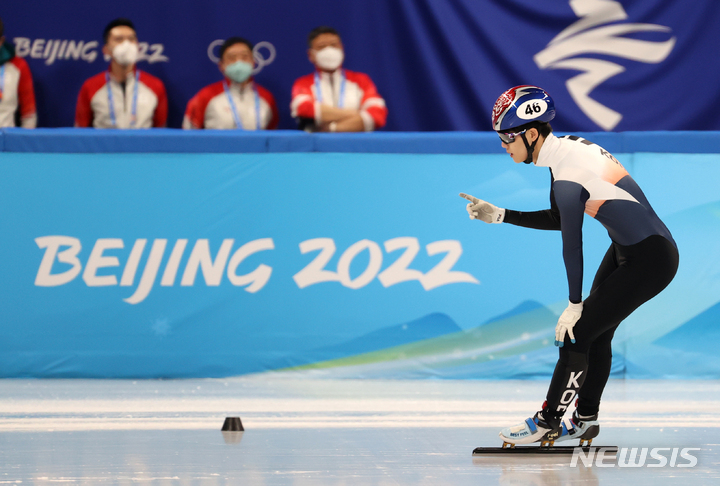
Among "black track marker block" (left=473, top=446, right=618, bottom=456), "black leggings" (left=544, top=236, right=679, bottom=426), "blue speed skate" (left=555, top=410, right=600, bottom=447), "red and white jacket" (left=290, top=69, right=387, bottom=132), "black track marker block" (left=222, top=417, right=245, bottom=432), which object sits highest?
"red and white jacket" (left=290, top=69, right=387, bottom=132)

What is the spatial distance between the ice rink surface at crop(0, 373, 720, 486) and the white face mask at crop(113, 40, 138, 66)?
2.71 m

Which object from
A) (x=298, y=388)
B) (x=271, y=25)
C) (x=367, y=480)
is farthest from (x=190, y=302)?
(x=271, y=25)

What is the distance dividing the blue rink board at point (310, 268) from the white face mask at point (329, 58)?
4.72 ft

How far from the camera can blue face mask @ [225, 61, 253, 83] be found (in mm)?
6430

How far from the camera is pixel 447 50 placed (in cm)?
676

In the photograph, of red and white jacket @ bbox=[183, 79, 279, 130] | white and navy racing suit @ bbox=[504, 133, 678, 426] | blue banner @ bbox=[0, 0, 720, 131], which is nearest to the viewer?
white and navy racing suit @ bbox=[504, 133, 678, 426]

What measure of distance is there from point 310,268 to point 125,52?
8.40ft

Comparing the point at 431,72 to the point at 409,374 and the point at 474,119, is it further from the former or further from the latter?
the point at 409,374

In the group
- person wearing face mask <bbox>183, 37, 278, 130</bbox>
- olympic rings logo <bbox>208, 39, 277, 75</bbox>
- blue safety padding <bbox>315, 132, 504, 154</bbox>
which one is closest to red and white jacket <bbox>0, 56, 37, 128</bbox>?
person wearing face mask <bbox>183, 37, 278, 130</bbox>

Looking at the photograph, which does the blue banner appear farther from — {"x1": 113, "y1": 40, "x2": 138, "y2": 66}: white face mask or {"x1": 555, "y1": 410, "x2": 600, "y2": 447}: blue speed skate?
{"x1": 555, "y1": 410, "x2": 600, "y2": 447}: blue speed skate

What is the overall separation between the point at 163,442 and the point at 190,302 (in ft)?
5.80

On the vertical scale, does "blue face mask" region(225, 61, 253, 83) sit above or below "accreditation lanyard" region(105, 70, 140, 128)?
above

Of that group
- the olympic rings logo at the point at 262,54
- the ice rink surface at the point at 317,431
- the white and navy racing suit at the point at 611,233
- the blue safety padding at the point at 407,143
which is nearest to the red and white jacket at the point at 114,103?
the olympic rings logo at the point at 262,54

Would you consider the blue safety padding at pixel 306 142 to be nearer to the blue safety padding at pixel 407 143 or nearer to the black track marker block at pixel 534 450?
the blue safety padding at pixel 407 143
